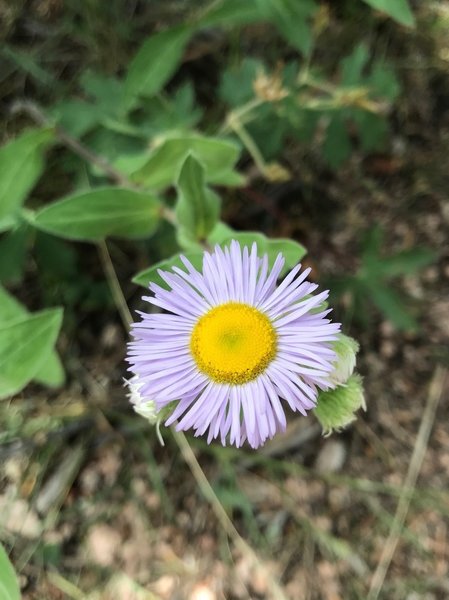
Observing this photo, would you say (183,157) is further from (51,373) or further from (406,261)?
A: (406,261)

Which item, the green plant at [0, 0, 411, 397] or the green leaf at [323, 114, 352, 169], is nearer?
the green plant at [0, 0, 411, 397]

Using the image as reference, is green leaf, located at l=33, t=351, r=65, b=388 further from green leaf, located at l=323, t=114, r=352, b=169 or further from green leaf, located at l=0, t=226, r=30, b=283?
green leaf, located at l=323, t=114, r=352, b=169

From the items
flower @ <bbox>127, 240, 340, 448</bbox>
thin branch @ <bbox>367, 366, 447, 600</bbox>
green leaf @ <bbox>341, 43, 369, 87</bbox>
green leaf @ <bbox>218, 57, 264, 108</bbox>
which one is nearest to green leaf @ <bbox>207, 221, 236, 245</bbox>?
flower @ <bbox>127, 240, 340, 448</bbox>

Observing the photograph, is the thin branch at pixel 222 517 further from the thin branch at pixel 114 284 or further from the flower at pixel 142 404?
the flower at pixel 142 404

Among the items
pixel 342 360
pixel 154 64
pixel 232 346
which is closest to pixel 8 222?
pixel 154 64

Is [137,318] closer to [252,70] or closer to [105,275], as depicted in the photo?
[105,275]

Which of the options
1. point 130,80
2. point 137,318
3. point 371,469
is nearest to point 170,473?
point 137,318
